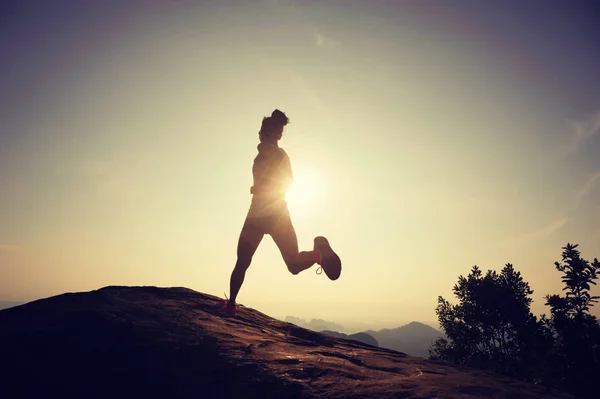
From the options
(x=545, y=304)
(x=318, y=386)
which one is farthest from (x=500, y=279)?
(x=318, y=386)

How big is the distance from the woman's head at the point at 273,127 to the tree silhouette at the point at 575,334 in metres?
→ 9.93

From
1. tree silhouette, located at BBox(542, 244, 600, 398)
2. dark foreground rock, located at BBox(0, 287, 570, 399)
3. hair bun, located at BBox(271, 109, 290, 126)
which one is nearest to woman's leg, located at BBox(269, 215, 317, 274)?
dark foreground rock, located at BBox(0, 287, 570, 399)

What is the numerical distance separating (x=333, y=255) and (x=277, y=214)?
1.22m

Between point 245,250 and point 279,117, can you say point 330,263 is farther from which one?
point 279,117

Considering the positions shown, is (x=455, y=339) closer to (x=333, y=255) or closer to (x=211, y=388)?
(x=333, y=255)

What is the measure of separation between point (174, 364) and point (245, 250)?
2259 millimetres

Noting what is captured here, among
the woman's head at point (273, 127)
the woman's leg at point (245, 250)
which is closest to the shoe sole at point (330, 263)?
the woman's leg at point (245, 250)

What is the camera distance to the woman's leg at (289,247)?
5.71m

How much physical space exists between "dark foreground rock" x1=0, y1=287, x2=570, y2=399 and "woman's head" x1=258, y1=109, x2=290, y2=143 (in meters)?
3.35

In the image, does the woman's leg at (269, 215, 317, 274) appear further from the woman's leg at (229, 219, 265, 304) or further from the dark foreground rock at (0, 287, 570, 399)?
the dark foreground rock at (0, 287, 570, 399)

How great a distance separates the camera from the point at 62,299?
16.2 feet

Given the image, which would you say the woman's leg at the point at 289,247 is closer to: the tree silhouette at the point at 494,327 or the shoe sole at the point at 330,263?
the shoe sole at the point at 330,263

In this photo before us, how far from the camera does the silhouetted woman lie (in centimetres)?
565

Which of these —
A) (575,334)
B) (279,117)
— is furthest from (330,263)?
(575,334)
